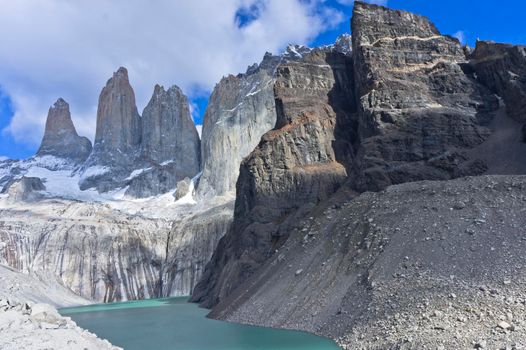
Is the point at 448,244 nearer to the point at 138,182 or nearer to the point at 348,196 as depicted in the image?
the point at 348,196

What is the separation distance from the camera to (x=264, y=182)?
58.8m

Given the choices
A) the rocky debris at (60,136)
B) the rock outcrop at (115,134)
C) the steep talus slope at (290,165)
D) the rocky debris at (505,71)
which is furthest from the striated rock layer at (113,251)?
the rocky debris at (60,136)

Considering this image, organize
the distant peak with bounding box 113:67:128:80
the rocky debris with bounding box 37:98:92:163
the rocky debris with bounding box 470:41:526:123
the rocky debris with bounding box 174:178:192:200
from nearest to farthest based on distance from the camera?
the rocky debris with bounding box 470:41:526:123
the rocky debris with bounding box 174:178:192:200
the distant peak with bounding box 113:67:128:80
the rocky debris with bounding box 37:98:92:163

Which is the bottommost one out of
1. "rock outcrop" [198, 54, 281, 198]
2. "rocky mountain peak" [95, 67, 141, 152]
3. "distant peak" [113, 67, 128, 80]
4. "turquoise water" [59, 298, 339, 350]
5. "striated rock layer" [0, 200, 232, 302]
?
"turquoise water" [59, 298, 339, 350]

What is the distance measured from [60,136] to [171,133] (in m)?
52.5

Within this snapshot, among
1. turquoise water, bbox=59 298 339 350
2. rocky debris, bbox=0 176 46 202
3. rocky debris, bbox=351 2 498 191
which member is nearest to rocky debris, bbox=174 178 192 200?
rocky debris, bbox=0 176 46 202

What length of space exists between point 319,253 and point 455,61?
3297 centimetres

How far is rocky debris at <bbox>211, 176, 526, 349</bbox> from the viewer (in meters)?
23.2

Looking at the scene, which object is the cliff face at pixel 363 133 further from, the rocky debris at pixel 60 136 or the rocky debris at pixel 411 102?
the rocky debris at pixel 60 136

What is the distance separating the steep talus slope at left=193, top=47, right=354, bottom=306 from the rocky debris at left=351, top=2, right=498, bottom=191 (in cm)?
465

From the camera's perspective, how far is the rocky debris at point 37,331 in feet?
61.1

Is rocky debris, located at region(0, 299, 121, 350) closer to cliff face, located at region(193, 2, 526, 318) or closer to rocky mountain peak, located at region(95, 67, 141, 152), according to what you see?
cliff face, located at region(193, 2, 526, 318)

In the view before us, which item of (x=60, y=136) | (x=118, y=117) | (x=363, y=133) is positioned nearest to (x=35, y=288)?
(x=363, y=133)

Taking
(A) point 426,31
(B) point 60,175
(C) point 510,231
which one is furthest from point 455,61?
(B) point 60,175
